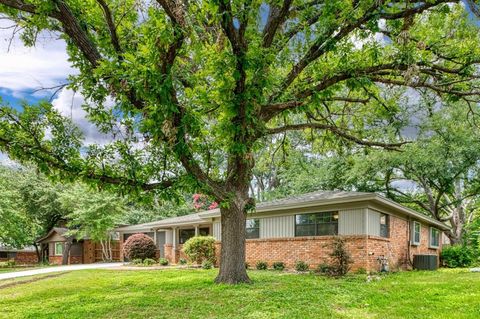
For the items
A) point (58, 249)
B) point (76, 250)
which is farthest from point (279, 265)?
point (58, 249)

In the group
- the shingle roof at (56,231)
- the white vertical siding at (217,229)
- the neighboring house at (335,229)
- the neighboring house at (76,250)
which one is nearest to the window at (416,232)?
the neighboring house at (335,229)

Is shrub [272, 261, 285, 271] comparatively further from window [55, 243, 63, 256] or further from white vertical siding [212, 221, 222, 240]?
window [55, 243, 63, 256]

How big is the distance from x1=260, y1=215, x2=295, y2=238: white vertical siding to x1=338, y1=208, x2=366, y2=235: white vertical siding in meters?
2.29

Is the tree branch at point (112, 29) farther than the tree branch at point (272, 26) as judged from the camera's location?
No

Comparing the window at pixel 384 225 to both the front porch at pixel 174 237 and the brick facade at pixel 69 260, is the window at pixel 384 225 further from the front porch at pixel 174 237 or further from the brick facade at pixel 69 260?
the brick facade at pixel 69 260

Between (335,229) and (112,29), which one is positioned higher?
(112,29)

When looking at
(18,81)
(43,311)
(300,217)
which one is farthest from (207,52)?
(300,217)

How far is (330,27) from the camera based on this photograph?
8703mm

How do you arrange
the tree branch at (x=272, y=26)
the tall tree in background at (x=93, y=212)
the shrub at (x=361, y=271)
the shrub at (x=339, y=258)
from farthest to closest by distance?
the tall tree in background at (x=93, y=212) < the shrub at (x=361, y=271) < the shrub at (x=339, y=258) < the tree branch at (x=272, y=26)

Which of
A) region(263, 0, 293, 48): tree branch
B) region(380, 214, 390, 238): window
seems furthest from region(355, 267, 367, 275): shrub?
region(263, 0, 293, 48): tree branch

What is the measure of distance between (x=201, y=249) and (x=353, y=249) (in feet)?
25.2

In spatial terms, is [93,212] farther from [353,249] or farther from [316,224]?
[353,249]

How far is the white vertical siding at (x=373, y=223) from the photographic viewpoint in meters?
13.9

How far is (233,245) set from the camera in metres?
10.1
